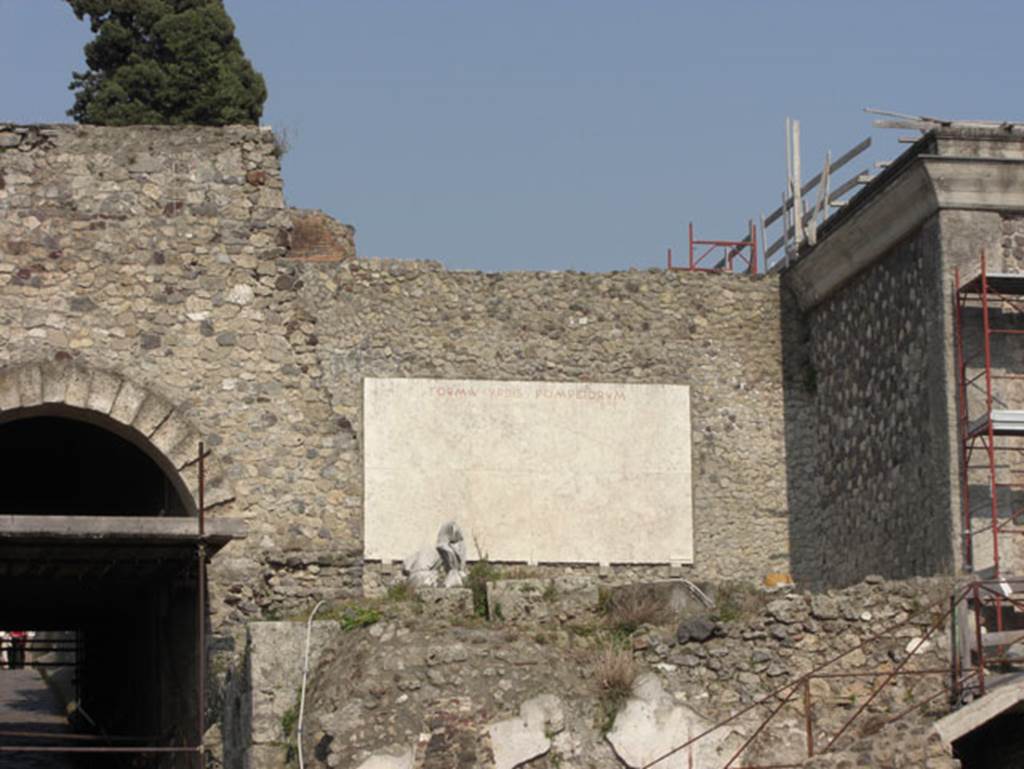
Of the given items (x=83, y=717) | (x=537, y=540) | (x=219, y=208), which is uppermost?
(x=219, y=208)

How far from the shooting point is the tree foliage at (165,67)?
31.6m

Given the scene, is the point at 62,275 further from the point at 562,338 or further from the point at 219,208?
the point at 562,338

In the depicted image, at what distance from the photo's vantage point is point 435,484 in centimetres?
2198

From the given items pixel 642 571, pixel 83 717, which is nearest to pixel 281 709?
pixel 642 571

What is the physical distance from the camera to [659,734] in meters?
17.8

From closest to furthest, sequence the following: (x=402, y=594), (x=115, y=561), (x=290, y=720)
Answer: (x=290, y=720) → (x=402, y=594) → (x=115, y=561)

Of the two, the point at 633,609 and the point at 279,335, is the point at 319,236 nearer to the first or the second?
the point at 279,335

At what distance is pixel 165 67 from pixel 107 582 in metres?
10.8

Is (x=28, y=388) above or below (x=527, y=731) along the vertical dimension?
above

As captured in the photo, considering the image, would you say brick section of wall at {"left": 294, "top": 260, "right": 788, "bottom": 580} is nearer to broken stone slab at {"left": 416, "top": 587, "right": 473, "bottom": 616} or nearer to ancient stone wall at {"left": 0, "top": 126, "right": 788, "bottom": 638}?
ancient stone wall at {"left": 0, "top": 126, "right": 788, "bottom": 638}

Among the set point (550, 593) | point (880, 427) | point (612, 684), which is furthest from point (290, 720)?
point (880, 427)

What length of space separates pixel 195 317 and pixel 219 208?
1236mm

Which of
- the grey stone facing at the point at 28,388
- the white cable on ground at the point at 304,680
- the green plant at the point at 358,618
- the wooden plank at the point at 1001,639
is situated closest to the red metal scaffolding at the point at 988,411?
the wooden plank at the point at 1001,639

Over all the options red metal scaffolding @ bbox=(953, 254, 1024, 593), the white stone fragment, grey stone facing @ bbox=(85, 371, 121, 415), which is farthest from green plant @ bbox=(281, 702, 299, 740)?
red metal scaffolding @ bbox=(953, 254, 1024, 593)
